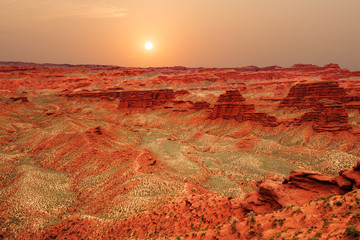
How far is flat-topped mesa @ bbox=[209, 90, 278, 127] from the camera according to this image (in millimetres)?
65850

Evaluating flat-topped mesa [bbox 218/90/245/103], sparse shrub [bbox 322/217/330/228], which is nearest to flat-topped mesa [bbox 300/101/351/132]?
flat-topped mesa [bbox 218/90/245/103]

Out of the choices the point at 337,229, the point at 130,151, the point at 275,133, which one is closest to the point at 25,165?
the point at 130,151

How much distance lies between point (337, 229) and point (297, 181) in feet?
26.1

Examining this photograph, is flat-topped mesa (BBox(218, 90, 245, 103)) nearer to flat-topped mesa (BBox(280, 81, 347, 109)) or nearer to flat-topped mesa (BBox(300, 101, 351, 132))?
flat-topped mesa (BBox(300, 101, 351, 132))

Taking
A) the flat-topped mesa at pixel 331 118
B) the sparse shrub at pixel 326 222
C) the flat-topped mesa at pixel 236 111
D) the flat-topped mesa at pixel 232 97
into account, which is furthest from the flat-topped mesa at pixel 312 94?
the sparse shrub at pixel 326 222

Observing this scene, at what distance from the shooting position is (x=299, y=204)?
51.3 ft

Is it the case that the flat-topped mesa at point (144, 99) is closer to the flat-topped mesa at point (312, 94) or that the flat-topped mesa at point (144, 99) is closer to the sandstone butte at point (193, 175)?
the sandstone butte at point (193, 175)

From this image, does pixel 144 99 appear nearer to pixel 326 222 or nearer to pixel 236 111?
pixel 236 111

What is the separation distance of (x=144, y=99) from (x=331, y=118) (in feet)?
259

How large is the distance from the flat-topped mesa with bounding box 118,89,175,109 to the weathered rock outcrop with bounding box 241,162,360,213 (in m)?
88.0

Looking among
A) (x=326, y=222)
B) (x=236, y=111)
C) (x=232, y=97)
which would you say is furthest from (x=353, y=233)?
(x=232, y=97)

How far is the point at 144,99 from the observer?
105 meters

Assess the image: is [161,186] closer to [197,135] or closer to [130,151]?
[130,151]

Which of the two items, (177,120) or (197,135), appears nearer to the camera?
(197,135)
